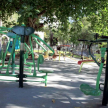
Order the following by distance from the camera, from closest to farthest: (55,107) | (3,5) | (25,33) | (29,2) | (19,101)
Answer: (55,107) → (19,101) → (25,33) → (29,2) → (3,5)

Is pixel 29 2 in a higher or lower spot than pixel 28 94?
higher

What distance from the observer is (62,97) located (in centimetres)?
416

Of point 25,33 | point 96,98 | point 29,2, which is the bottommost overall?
point 96,98

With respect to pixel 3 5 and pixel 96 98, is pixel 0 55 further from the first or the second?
pixel 3 5

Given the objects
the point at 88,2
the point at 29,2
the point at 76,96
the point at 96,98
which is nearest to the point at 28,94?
the point at 76,96

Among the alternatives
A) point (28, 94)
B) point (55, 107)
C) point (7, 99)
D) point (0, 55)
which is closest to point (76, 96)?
point (55, 107)

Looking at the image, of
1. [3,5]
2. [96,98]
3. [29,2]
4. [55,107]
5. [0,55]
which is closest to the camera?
[55,107]

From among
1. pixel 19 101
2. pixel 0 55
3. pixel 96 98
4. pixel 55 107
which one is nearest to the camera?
pixel 55 107

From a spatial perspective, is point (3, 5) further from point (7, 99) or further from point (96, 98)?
point (96, 98)

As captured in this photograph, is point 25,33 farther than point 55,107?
Yes

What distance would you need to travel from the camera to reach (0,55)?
243 inches

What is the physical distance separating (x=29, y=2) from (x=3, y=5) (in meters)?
2.37

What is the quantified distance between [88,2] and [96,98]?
5534mm

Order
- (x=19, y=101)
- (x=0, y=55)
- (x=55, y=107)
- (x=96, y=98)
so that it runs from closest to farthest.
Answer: (x=55, y=107) < (x=19, y=101) < (x=96, y=98) < (x=0, y=55)
